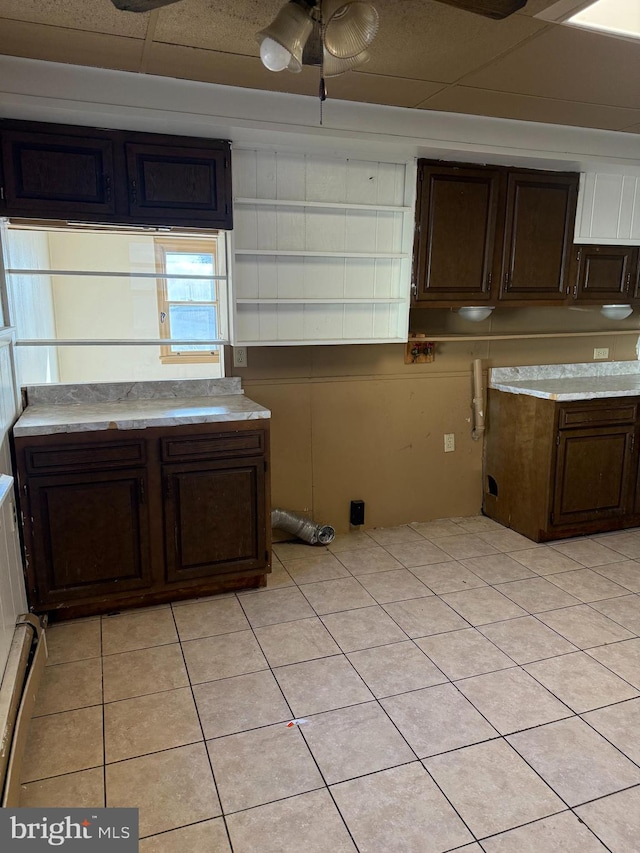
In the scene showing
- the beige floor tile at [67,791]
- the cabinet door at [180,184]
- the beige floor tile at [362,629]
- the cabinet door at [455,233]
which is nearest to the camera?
the beige floor tile at [67,791]

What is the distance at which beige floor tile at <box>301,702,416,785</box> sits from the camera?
1.76 meters

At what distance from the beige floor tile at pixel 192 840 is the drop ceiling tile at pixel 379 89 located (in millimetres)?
2616

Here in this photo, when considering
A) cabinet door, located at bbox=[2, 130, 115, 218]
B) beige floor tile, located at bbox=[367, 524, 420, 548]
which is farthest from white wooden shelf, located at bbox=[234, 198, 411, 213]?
beige floor tile, located at bbox=[367, 524, 420, 548]

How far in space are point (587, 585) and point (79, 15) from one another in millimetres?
3220

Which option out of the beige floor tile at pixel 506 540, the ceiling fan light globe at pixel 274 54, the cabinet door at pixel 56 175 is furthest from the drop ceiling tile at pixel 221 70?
the beige floor tile at pixel 506 540

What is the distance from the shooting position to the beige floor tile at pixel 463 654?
7.32 feet

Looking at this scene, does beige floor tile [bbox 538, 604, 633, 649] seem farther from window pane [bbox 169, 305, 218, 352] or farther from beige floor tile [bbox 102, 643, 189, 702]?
window pane [bbox 169, 305, 218, 352]

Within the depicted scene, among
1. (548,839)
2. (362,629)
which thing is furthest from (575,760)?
(362,629)

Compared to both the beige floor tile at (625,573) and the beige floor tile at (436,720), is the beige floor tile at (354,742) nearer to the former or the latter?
the beige floor tile at (436,720)

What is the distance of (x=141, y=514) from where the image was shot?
101 inches

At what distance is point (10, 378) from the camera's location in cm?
241

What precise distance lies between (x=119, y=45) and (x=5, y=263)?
106 centimetres

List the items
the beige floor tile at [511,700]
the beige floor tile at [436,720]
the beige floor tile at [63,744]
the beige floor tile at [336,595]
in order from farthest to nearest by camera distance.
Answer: the beige floor tile at [336,595] → the beige floor tile at [511,700] → the beige floor tile at [436,720] → the beige floor tile at [63,744]

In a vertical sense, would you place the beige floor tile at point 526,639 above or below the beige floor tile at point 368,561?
above
